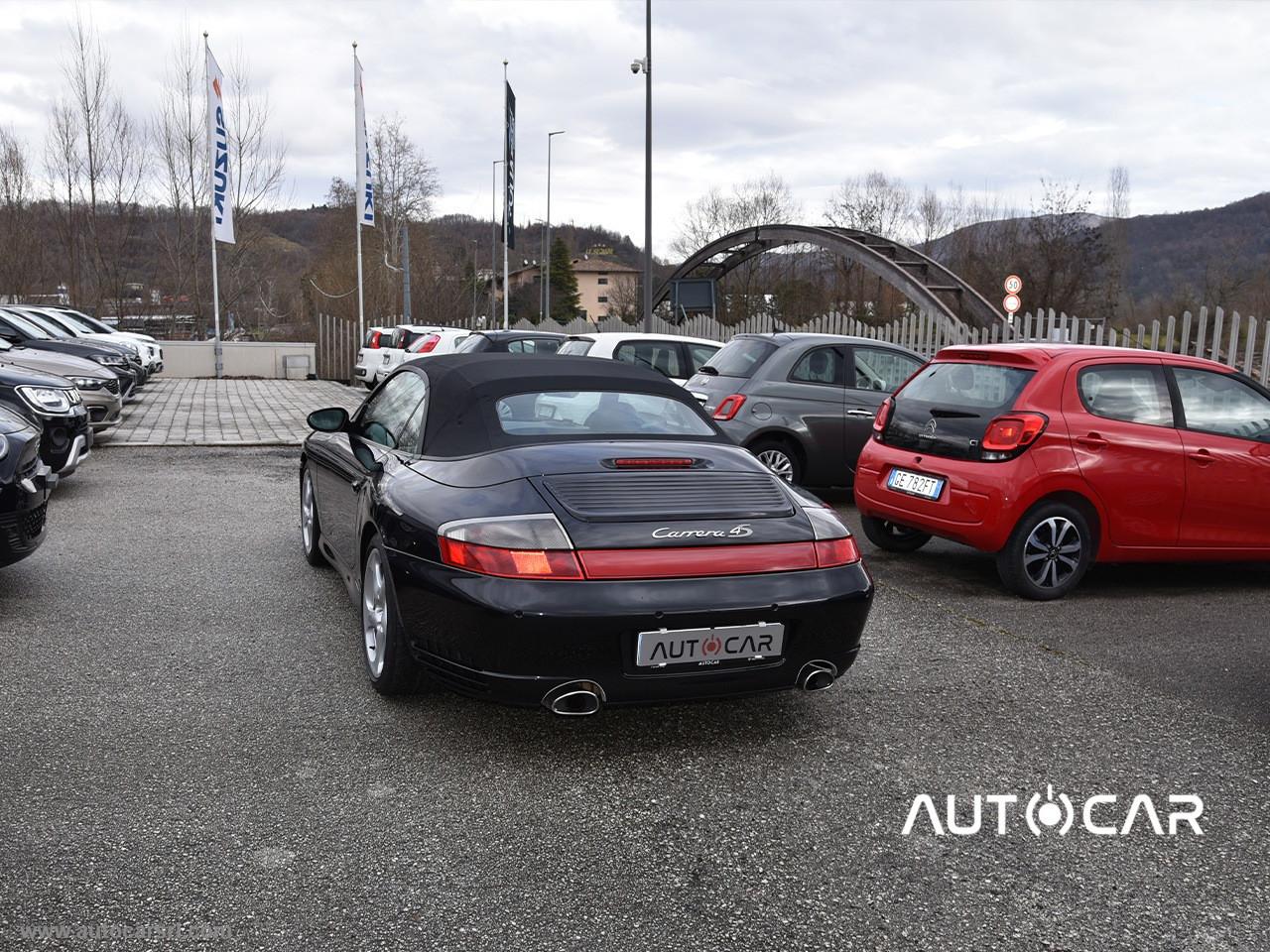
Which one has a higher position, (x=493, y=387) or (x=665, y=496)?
(x=493, y=387)

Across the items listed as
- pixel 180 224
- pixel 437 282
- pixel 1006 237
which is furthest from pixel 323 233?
pixel 1006 237

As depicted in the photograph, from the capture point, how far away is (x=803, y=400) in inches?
395

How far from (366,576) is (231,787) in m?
1.26

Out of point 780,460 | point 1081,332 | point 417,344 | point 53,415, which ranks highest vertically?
point 1081,332

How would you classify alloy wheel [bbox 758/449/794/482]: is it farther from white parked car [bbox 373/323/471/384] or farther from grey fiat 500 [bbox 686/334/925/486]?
white parked car [bbox 373/323/471/384]

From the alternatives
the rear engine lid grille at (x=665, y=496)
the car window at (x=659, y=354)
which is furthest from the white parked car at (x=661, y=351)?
the rear engine lid grille at (x=665, y=496)

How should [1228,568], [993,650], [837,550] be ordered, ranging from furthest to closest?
1. [1228,568]
2. [993,650]
3. [837,550]

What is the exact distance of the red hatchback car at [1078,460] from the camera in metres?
6.50

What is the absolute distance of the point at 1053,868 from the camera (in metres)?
3.20

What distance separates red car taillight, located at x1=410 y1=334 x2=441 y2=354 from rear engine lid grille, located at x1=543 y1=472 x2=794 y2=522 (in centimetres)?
1791

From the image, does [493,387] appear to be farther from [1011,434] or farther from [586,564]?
[1011,434]

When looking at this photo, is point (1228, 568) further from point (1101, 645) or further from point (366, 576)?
point (366, 576)

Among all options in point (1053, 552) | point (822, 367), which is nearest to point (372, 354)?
point (822, 367)

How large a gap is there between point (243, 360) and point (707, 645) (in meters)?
29.9
